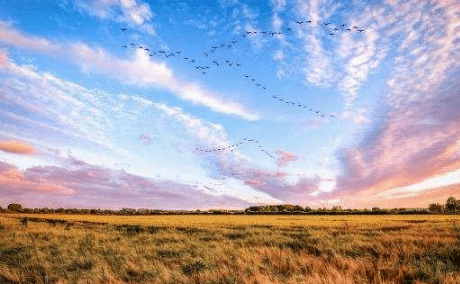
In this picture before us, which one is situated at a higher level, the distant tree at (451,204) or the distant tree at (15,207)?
the distant tree at (451,204)

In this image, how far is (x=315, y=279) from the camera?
651 centimetres

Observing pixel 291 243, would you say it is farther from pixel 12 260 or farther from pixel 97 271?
pixel 12 260

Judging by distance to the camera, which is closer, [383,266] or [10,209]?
[383,266]

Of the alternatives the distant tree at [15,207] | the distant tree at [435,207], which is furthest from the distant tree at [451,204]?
the distant tree at [15,207]

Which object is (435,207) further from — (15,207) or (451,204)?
(15,207)

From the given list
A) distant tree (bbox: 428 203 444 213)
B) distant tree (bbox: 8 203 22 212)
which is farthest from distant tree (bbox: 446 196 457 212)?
distant tree (bbox: 8 203 22 212)

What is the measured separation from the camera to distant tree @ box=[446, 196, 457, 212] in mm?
86188

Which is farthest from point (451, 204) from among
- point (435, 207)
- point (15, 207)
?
point (15, 207)

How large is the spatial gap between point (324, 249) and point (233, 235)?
38.0 feet

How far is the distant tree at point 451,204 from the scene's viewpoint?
86.2 metres

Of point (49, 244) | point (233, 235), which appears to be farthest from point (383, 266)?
point (233, 235)

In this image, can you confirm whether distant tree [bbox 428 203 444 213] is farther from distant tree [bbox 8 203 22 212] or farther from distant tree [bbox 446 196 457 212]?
distant tree [bbox 8 203 22 212]

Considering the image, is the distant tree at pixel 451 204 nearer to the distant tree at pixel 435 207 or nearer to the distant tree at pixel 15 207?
the distant tree at pixel 435 207

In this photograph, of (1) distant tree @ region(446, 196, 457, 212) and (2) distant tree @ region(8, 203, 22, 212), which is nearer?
(1) distant tree @ region(446, 196, 457, 212)
